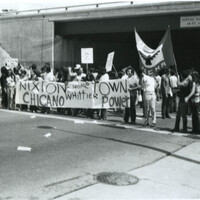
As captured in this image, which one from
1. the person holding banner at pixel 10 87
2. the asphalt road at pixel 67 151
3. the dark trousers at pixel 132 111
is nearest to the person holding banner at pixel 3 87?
the person holding banner at pixel 10 87

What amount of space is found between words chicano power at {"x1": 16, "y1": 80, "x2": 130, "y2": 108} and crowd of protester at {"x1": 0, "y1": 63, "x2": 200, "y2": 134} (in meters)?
0.24

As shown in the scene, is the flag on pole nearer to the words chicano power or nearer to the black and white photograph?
the black and white photograph

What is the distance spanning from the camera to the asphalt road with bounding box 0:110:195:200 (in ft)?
21.4

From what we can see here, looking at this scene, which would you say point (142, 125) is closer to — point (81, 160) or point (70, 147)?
point (70, 147)

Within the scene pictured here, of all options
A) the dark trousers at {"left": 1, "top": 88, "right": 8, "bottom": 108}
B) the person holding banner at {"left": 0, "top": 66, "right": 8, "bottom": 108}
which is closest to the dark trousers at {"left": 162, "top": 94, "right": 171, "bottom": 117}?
the person holding banner at {"left": 0, "top": 66, "right": 8, "bottom": 108}

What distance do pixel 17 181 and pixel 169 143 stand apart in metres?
4.81

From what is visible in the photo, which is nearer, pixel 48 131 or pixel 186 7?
pixel 48 131

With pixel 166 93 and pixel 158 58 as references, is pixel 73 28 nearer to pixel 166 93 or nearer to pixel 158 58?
pixel 166 93

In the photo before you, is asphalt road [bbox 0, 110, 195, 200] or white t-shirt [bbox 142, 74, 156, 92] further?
white t-shirt [bbox 142, 74, 156, 92]

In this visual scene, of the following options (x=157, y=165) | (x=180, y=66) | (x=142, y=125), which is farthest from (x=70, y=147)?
(x=180, y=66)

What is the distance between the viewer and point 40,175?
6977 millimetres

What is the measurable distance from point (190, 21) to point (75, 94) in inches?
514

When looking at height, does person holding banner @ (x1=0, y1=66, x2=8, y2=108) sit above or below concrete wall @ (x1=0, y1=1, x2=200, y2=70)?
below

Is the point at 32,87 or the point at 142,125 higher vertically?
the point at 32,87
